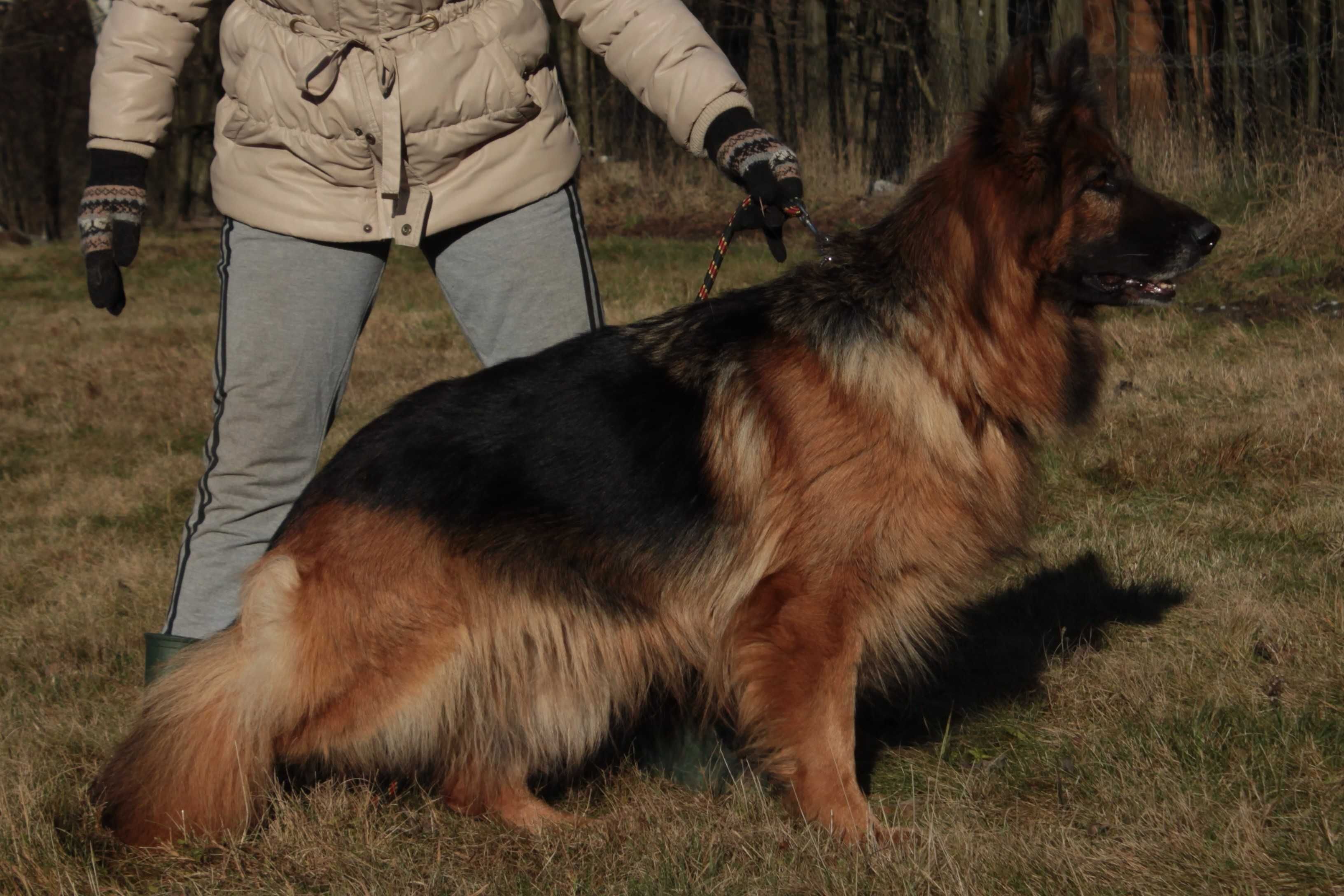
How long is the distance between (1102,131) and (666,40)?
1.17 meters

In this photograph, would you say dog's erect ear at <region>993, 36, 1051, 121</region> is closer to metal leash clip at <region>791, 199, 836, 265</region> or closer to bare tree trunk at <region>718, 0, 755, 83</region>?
metal leash clip at <region>791, 199, 836, 265</region>

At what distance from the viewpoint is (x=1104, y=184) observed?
10.4 ft

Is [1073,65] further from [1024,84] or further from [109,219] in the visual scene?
[109,219]

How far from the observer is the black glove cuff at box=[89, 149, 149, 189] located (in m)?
3.45

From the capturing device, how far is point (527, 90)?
358cm

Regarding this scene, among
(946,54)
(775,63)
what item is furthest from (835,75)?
(946,54)

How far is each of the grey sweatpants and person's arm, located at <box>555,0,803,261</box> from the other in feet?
1.36

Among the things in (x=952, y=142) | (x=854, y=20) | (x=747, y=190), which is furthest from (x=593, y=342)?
(x=854, y=20)

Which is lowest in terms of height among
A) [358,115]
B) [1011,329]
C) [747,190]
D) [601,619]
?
[601,619]

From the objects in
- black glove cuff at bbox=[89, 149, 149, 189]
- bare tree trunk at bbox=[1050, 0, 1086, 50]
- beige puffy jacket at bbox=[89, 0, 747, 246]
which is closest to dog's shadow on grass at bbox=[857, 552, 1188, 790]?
beige puffy jacket at bbox=[89, 0, 747, 246]

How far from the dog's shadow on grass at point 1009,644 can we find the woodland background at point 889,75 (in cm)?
178

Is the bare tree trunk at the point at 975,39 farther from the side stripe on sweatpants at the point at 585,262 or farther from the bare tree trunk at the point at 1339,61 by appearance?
the side stripe on sweatpants at the point at 585,262

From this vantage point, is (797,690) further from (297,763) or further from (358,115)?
(358,115)

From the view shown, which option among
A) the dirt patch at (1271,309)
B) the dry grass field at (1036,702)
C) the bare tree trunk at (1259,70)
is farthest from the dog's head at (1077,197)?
the bare tree trunk at (1259,70)
